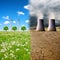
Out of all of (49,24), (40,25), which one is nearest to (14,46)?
(40,25)

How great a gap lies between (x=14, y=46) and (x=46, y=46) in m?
0.67

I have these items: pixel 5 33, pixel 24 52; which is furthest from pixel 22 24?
pixel 24 52

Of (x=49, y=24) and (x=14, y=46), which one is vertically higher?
(x=49, y=24)

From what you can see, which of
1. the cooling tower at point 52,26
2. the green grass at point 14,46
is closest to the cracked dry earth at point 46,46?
the cooling tower at point 52,26

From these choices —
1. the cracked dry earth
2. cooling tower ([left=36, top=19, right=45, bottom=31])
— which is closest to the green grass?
the cracked dry earth

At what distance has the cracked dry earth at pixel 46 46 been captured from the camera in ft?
11.4

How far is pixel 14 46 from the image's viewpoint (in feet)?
12.7

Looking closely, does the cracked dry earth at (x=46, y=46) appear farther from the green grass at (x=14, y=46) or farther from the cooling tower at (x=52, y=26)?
the green grass at (x=14, y=46)

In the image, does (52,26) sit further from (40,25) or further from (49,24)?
(40,25)

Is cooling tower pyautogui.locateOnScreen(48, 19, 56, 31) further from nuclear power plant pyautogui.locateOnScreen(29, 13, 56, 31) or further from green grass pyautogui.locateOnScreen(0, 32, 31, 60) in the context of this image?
green grass pyautogui.locateOnScreen(0, 32, 31, 60)

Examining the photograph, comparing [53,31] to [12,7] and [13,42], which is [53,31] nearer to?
[13,42]

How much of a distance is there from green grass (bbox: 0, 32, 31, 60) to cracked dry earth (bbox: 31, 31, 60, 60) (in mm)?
210

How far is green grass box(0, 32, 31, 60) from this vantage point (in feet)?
11.8

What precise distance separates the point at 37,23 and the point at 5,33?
3.43ft
